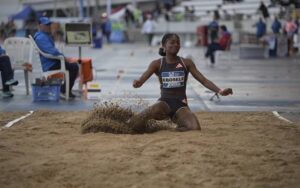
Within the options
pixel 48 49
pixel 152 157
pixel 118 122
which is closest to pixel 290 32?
pixel 48 49

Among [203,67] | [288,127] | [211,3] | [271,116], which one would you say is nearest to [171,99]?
[288,127]

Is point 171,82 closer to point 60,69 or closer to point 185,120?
point 185,120

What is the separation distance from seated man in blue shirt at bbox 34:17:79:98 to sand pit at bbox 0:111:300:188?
4109 mm

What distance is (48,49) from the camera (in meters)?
13.7

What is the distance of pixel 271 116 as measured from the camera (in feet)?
36.9

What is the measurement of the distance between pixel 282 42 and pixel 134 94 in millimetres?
19842

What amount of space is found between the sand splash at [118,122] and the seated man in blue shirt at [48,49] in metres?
4.33

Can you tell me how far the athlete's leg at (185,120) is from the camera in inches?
358

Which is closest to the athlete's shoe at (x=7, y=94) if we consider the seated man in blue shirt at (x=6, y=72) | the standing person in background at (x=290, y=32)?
the seated man in blue shirt at (x=6, y=72)

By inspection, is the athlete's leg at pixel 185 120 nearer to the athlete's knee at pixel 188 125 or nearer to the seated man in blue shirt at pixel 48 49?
the athlete's knee at pixel 188 125

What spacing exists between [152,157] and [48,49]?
709 cm

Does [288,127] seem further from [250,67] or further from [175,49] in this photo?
[250,67]

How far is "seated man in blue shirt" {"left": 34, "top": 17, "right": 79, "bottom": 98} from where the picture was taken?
13.6 meters

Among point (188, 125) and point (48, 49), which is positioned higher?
point (48, 49)
